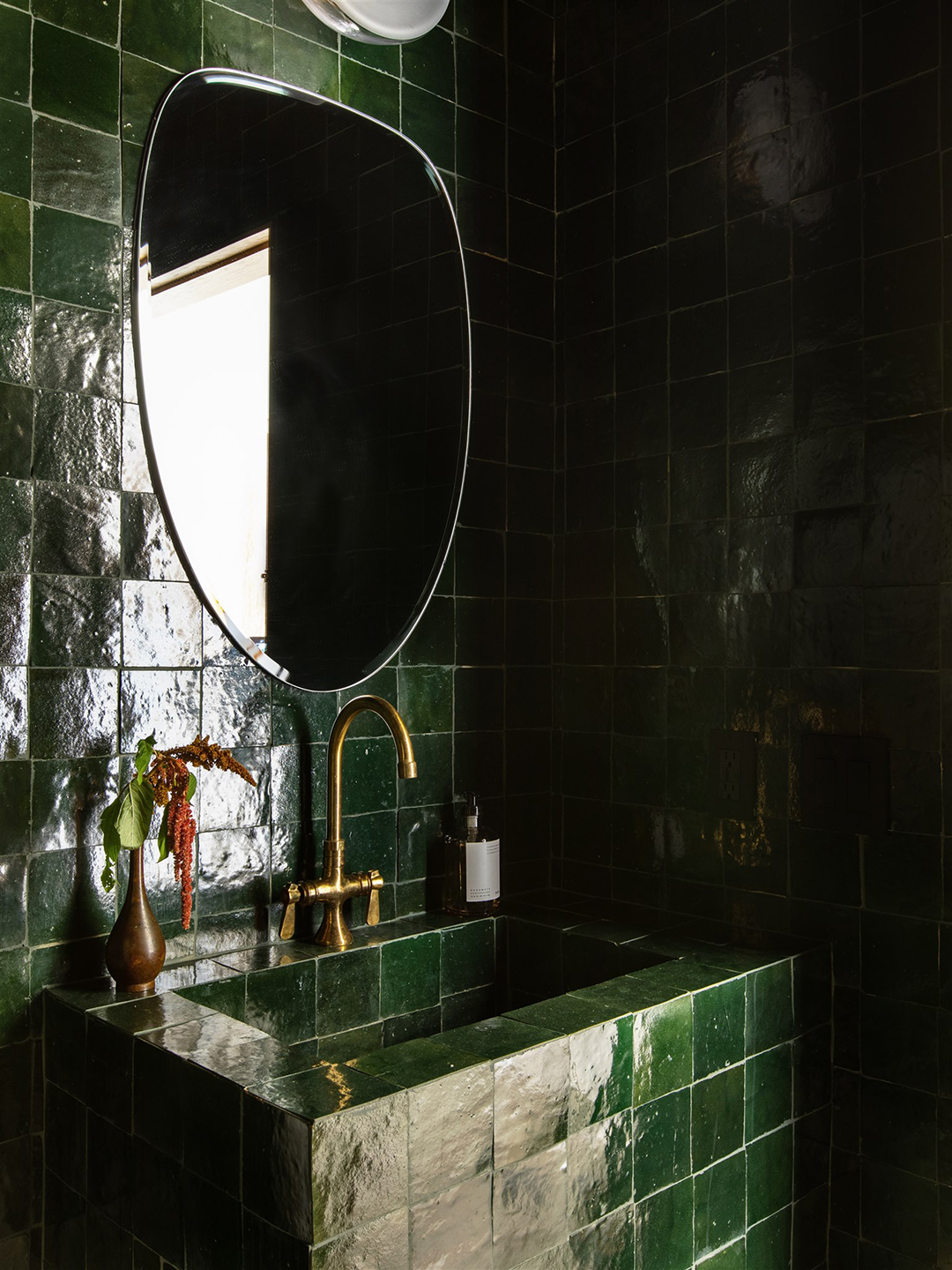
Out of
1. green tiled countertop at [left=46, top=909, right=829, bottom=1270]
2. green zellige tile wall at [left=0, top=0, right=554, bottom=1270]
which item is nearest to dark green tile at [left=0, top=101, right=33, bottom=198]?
green zellige tile wall at [left=0, top=0, right=554, bottom=1270]

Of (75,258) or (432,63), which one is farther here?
(432,63)

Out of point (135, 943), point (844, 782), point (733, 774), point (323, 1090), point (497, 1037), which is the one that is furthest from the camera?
point (733, 774)

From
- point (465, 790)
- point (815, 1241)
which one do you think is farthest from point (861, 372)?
point (815, 1241)

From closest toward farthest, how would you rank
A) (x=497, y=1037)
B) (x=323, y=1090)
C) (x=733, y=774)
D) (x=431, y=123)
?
(x=323, y=1090)
(x=497, y=1037)
(x=733, y=774)
(x=431, y=123)

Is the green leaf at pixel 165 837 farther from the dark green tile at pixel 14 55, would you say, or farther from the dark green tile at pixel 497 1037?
the dark green tile at pixel 14 55

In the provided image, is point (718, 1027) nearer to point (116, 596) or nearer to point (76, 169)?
point (116, 596)

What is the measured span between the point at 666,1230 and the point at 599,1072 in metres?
0.26

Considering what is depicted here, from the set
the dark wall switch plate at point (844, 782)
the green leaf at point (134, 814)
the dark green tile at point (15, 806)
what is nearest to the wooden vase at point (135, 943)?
the green leaf at point (134, 814)

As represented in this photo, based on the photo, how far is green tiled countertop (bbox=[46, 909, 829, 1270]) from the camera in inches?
40.0

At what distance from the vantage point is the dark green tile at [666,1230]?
50.1 inches

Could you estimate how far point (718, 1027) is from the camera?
137 cm

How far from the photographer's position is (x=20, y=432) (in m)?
1.30

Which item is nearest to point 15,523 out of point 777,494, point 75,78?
point 75,78

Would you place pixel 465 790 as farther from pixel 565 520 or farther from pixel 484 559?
pixel 565 520
